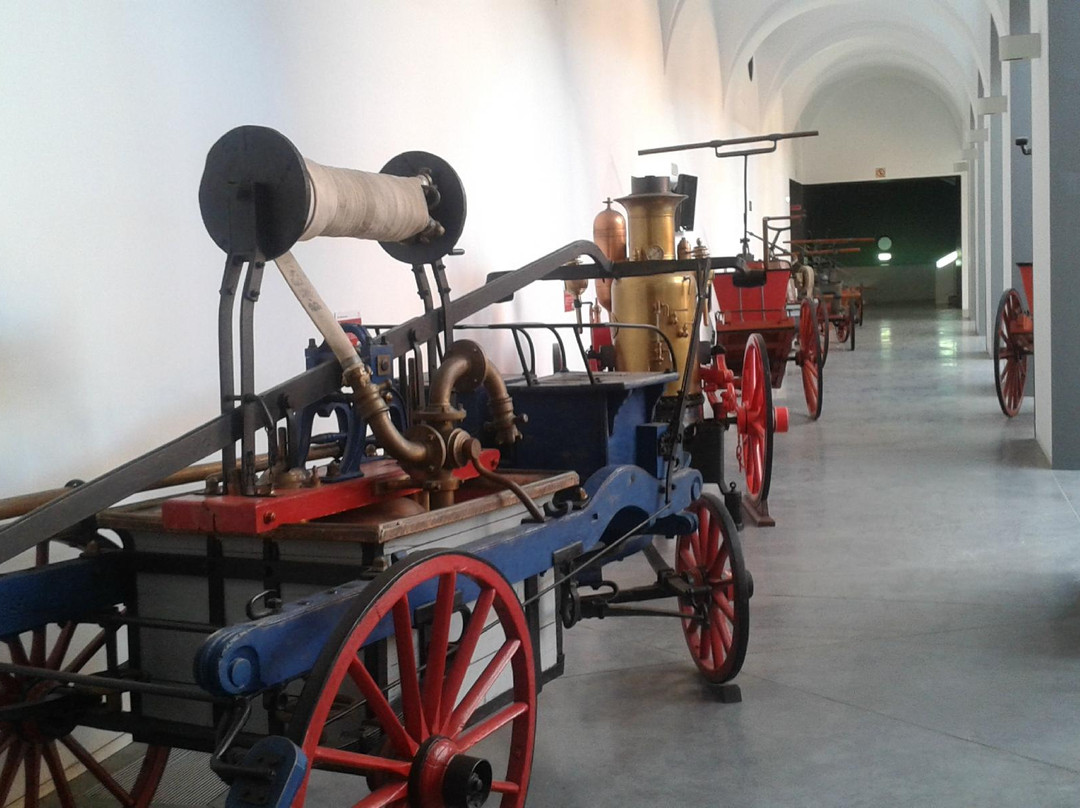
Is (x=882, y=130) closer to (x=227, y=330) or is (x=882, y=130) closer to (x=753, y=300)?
(x=753, y=300)

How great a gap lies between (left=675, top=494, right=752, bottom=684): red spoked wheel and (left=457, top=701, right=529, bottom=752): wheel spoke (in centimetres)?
104

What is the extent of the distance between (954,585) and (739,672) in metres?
1.22

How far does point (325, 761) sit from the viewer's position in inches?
65.7

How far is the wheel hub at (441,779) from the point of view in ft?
5.74

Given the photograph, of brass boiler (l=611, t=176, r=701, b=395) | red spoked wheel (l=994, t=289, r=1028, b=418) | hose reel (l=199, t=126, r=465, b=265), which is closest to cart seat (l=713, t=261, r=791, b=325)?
red spoked wheel (l=994, t=289, r=1028, b=418)

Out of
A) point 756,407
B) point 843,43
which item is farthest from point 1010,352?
point 843,43

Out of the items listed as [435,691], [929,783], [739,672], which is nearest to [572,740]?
[739,672]

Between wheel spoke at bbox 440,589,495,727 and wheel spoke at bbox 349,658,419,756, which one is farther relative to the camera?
wheel spoke at bbox 440,589,495,727

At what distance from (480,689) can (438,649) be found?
0.18 metres

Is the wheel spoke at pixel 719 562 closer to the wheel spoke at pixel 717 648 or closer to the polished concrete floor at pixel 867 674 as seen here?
the wheel spoke at pixel 717 648

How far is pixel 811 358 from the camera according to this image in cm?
822

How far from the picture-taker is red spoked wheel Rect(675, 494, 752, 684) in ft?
9.70

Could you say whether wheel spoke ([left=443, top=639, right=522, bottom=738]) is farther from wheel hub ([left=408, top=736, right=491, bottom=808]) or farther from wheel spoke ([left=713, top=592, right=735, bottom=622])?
wheel spoke ([left=713, top=592, right=735, bottom=622])

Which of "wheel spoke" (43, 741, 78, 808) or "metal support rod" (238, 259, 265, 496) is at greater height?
"metal support rod" (238, 259, 265, 496)
